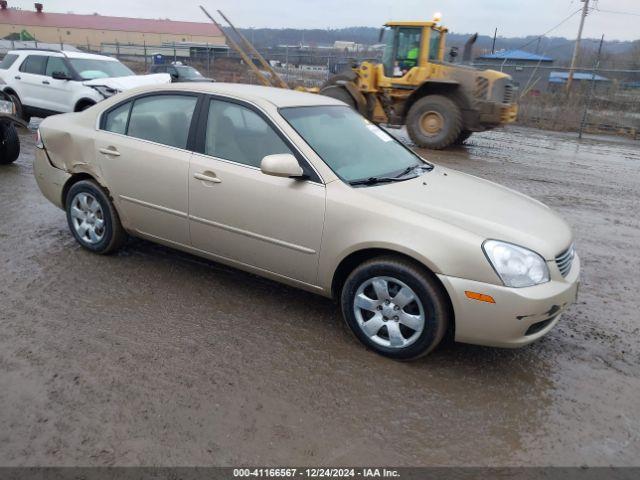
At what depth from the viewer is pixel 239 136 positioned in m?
3.80

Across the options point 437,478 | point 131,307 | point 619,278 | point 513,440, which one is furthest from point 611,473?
point 131,307

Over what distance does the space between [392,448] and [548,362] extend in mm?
1420

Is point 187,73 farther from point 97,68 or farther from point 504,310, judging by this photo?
point 504,310

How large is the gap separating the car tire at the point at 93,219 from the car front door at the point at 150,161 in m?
0.15

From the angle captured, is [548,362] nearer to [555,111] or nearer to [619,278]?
[619,278]

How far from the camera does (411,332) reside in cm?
317

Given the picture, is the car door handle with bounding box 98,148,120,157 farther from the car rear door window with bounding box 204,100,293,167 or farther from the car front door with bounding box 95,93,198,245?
the car rear door window with bounding box 204,100,293,167

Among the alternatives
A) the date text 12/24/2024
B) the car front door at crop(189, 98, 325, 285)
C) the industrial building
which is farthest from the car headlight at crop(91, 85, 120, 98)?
the industrial building

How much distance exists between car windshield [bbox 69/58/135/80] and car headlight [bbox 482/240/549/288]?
1063cm

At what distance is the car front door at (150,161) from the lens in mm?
3959

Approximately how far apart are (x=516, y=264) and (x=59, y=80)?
1100 centimetres

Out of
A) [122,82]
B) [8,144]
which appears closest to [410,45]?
[122,82]

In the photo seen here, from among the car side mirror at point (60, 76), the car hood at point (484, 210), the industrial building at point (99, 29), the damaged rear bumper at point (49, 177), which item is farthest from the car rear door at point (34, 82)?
the industrial building at point (99, 29)

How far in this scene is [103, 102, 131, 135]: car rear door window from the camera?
437 cm
